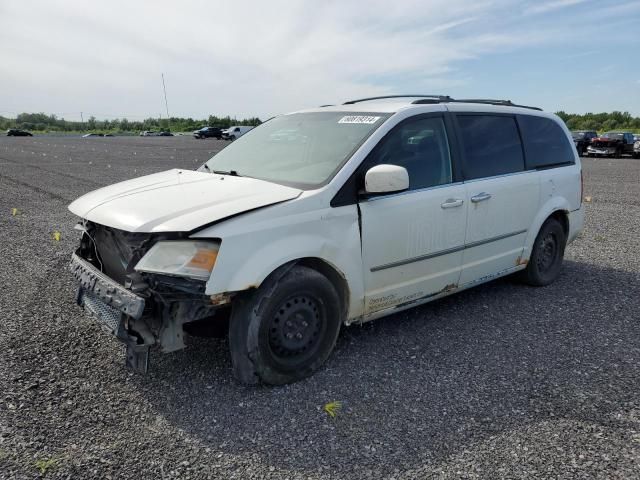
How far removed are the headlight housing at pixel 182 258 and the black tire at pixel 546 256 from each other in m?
3.50

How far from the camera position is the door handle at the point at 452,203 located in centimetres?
386

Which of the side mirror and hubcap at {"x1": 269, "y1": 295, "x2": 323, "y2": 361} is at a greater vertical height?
the side mirror

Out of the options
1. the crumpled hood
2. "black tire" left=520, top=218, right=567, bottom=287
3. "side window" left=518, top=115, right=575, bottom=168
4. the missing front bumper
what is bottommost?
"black tire" left=520, top=218, right=567, bottom=287

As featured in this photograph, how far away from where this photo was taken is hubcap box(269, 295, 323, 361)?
3096 millimetres

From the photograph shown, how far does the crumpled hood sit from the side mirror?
1.55 feet

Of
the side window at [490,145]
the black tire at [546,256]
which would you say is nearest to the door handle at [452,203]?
the side window at [490,145]

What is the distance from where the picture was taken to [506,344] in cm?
384

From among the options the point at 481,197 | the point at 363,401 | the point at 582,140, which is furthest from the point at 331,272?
the point at 582,140

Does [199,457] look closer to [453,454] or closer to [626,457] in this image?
[453,454]

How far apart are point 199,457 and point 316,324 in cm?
110

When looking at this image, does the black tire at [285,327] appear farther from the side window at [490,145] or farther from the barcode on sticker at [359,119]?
the side window at [490,145]

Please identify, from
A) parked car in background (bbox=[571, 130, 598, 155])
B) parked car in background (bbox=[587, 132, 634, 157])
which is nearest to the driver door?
parked car in background (bbox=[587, 132, 634, 157])

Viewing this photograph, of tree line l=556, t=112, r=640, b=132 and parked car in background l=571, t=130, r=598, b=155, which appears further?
tree line l=556, t=112, r=640, b=132

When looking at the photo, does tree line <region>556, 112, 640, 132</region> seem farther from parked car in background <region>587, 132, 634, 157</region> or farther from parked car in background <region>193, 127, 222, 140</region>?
parked car in background <region>193, 127, 222, 140</region>
